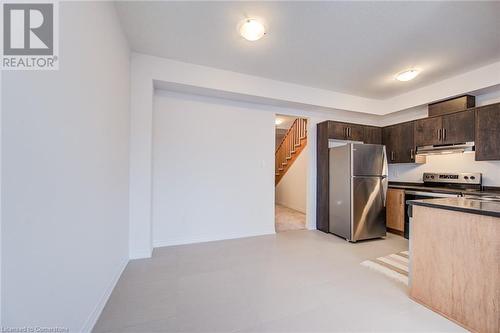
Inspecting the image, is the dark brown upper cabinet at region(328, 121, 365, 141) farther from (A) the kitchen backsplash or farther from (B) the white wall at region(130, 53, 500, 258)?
(A) the kitchen backsplash

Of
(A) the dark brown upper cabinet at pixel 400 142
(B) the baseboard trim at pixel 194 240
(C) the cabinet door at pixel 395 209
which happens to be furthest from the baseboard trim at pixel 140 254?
(A) the dark brown upper cabinet at pixel 400 142

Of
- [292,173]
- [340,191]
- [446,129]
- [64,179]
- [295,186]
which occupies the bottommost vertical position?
[295,186]

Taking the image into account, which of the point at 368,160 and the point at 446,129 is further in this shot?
the point at 368,160

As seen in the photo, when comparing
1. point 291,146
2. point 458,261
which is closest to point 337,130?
point 291,146

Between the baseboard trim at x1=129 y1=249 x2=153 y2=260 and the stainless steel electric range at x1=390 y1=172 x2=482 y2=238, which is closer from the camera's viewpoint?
the baseboard trim at x1=129 y1=249 x2=153 y2=260

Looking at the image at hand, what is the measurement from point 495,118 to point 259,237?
3746 millimetres

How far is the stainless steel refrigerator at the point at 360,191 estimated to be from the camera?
Result: 11.1ft

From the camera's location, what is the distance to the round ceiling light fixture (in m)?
2.08

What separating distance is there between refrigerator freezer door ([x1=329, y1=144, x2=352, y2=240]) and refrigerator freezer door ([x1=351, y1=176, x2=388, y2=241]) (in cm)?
10

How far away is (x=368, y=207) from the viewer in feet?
11.4

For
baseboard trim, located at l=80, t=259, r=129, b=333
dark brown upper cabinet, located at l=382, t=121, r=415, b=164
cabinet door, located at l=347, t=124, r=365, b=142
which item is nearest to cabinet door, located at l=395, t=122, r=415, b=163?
dark brown upper cabinet, located at l=382, t=121, r=415, b=164

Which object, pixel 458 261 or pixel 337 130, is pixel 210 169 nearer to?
pixel 337 130

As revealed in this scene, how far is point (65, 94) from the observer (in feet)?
3.86

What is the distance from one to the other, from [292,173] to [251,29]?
4.62 meters
